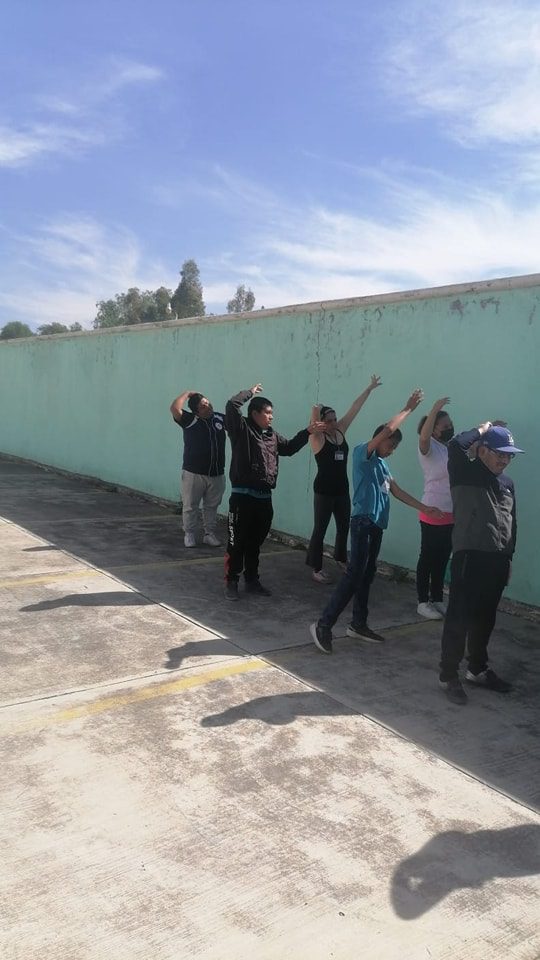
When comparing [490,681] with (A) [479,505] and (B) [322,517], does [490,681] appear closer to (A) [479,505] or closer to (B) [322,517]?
(A) [479,505]

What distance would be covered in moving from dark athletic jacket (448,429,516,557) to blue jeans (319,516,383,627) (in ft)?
2.45

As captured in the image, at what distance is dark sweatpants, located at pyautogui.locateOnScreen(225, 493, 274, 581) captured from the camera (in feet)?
19.6

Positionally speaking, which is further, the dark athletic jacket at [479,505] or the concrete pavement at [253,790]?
the dark athletic jacket at [479,505]

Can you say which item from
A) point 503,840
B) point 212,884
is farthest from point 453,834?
point 212,884

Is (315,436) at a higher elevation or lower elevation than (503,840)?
higher

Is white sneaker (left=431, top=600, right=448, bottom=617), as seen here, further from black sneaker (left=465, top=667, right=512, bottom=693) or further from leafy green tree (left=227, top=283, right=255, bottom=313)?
leafy green tree (left=227, top=283, right=255, bottom=313)

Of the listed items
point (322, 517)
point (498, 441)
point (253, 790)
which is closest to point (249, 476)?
point (322, 517)

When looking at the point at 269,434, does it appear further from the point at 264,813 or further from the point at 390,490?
the point at 264,813

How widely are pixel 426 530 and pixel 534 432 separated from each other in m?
1.16

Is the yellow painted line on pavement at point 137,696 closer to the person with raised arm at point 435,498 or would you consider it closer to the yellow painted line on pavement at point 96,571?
the person with raised arm at point 435,498

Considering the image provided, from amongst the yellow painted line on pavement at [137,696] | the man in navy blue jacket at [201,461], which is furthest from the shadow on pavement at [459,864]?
the man in navy blue jacket at [201,461]

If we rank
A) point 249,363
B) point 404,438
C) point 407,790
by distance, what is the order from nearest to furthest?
point 407,790 → point 404,438 → point 249,363

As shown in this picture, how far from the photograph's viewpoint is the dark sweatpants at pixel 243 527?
5977 mm

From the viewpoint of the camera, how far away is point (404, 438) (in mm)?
6961
